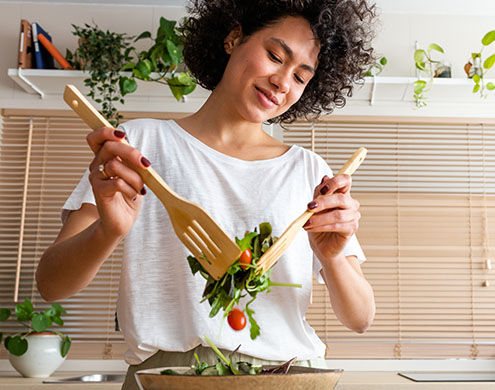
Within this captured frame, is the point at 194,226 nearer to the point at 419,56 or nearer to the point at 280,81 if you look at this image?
the point at 280,81

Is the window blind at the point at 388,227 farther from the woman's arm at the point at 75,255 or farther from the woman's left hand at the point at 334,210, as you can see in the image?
the woman's left hand at the point at 334,210

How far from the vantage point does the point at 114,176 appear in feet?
2.51

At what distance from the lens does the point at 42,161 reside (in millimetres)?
3033

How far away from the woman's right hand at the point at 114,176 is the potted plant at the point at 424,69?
236 cm

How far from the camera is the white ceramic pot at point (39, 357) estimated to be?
2523 millimetres

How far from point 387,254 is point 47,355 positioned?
5.64 ft

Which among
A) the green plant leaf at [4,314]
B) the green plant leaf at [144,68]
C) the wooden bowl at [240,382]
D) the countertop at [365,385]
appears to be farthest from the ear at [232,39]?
the green plant leaf at [4,314]

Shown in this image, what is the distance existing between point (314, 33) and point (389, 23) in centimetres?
234

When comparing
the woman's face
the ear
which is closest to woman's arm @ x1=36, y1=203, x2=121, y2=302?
the woman's face

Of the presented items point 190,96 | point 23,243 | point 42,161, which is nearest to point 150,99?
point 190,96

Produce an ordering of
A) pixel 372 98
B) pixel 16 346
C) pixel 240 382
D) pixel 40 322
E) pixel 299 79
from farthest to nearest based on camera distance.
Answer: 1. pixel 372 98
2. pixel 40 322
3. pixel 16 346
4. pixel 299 79
5. pixel 240 382

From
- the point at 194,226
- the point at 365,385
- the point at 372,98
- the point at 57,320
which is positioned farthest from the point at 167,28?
the point at 194,226

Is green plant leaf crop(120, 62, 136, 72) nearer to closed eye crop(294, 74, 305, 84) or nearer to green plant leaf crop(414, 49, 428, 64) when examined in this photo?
green plant leaf crop(414, 49, 428, 64)

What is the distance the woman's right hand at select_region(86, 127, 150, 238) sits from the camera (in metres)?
0.74
